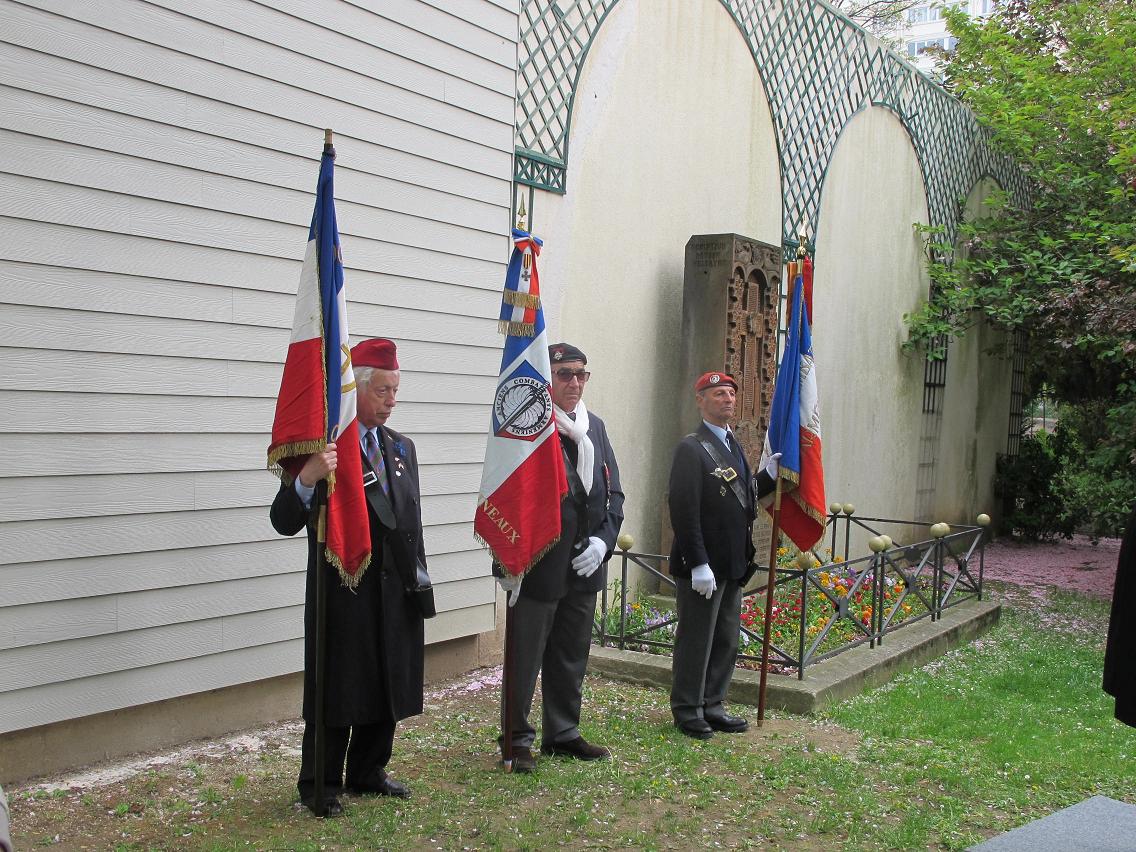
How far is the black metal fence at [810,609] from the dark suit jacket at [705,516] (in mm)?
847

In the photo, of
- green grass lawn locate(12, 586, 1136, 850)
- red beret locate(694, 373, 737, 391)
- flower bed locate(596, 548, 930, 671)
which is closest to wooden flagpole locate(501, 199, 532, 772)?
green grass lawn locate(12, 586, 1136, 850)

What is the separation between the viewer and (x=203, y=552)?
17.2 feet

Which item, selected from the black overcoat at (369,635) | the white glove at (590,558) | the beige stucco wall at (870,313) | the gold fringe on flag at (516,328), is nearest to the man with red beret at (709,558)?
the white glove at (590,558)

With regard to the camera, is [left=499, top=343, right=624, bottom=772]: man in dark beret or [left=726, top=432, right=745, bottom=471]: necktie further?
[left=726, top=432, right=745, bottom=471]: necktie

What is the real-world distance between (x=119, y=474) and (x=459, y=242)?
8.32 ft

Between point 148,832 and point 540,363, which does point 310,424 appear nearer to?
point 540,363

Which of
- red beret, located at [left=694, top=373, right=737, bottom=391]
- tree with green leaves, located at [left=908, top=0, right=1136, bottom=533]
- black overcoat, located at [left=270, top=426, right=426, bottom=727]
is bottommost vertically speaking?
black overcoat, located at [left=270, top=426, right=426, bottom=727]

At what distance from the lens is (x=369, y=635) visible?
4488 millimetres

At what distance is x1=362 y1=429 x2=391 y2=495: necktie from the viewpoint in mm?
4664

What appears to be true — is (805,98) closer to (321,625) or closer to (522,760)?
(522,760)

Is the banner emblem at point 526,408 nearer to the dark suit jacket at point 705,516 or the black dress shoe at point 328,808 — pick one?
the dark suit jacket at point 705,516

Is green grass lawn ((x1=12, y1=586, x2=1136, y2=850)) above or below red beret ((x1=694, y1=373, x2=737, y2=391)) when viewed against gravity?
below

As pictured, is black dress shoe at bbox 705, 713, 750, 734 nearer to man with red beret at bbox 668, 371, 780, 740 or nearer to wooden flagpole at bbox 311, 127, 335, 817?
man with red beret at bbox 668, 371, 780, 740

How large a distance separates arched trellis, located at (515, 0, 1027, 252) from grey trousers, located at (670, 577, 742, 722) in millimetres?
3079
